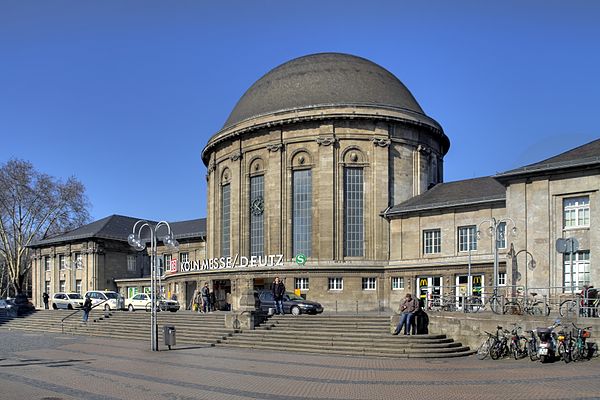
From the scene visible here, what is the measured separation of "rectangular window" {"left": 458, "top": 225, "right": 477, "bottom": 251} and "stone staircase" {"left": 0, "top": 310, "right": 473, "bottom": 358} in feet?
51.7

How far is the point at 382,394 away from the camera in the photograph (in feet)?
52.6

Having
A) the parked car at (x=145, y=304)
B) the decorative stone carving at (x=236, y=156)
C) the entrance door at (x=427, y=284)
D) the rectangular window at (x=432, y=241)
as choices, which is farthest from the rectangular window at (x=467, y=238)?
the parked car at (x=145, y=304)

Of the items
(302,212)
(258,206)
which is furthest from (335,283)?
(258,206)

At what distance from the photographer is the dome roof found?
5017 cm

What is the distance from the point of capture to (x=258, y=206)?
169ft

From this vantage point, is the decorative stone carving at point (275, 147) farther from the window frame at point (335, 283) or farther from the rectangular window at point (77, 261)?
the rectangular window at point (77, 261)

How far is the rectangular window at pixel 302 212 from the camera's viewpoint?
49031mm

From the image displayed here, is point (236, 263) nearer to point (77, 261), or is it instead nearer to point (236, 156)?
point (236, 156)

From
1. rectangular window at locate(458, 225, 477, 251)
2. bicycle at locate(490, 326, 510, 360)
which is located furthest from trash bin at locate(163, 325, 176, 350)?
rectangular window at locate(458, 225, 477, 251)

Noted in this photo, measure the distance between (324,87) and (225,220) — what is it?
1368cm

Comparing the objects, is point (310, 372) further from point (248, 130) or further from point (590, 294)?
point (248, 130)

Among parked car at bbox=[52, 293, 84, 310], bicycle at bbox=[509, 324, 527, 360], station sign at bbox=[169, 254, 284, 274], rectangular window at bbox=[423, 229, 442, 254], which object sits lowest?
parked car at bbox=[52, 293, 84, 310]

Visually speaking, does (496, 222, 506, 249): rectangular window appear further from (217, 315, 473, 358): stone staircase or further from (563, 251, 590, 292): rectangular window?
(217, 315, 473, 358): stone staircase

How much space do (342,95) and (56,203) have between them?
39897 mm
